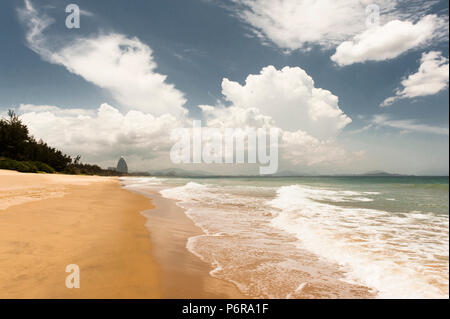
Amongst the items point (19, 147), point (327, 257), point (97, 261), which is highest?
point (19, 147)

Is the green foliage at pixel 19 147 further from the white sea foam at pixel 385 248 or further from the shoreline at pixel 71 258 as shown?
the white sea foam at pixel 385 248

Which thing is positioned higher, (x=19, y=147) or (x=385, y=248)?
(x=19, y=147)

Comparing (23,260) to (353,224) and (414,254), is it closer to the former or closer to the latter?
(414,254)

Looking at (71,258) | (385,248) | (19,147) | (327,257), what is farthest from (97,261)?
(19,147)

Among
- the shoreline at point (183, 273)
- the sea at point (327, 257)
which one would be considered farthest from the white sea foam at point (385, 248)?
the shoreline at point (183, 273)

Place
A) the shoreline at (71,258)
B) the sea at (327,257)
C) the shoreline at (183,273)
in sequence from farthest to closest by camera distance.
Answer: the sea at (327,257) < the shoreline at (183,273) < the shoreline at (71,258)

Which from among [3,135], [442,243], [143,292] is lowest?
[442,243]

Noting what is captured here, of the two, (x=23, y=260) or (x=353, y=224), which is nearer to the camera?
(x=23, y=260)

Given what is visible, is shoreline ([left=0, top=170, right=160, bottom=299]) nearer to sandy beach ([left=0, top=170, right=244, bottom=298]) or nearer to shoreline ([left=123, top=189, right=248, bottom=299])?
sandy beach ([left=0, top=170, right=244, bottom=298])

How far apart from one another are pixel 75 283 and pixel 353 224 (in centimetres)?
1116

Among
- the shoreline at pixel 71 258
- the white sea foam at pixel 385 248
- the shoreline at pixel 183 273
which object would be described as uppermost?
the shoreline at pixel 71 258

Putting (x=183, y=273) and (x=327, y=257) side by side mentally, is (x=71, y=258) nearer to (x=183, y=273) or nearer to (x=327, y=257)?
(x=183, y=273)

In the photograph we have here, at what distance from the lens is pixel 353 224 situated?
10.3 metres
